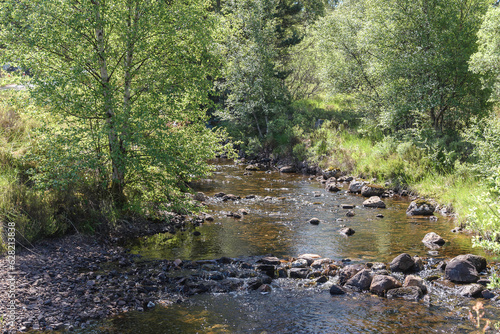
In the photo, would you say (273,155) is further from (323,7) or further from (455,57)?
(323,7)

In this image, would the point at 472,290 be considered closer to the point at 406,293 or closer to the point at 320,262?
the point at 406,293

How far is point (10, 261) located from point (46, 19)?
6797 millimetres

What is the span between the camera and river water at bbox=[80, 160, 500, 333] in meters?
7.85

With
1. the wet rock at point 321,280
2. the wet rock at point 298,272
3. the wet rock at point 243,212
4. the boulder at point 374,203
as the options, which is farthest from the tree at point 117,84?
the boulder at point 374,203

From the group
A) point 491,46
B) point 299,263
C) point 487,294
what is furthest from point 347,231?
point 491,46

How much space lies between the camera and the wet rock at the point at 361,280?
9656 mm

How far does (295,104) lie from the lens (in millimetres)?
A: 35312

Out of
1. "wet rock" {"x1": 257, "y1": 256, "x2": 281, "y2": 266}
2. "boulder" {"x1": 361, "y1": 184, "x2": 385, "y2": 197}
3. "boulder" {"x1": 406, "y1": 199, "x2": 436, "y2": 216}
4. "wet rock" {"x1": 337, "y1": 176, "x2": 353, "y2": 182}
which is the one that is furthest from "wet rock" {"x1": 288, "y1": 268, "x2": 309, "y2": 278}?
"wet rock" {"x1": 337, "y1": 176, "x2": 353, "y2": 182}

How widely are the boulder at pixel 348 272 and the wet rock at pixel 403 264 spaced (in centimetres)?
89

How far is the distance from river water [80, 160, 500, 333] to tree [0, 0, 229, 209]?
2.70 metres

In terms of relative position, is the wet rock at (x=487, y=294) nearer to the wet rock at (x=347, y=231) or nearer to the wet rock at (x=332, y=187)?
the wet rock at (x=347, y=231)

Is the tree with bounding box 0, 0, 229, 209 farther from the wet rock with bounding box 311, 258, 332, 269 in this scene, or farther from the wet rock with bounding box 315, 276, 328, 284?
the wet rock with bounding box 315, 276, 328, 284

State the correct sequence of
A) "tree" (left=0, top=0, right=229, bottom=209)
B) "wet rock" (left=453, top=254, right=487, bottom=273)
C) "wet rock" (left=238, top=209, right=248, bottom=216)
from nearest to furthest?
"wet rock" (left=453, top=254, right=487, bottom=273)
"tree" (left=0, top=0, right=229, bottom=209)
"wet rock" (left=238, top=209, right=248, bottom=216)

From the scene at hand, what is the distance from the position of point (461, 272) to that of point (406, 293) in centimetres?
182
